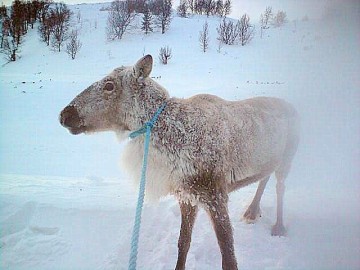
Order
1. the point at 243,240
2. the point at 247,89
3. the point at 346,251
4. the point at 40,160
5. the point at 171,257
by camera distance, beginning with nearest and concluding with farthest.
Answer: the point at 346,251
the point at 171,257
the point at 243,240
the point at 40,160
the point at 247,89

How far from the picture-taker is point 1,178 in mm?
3791

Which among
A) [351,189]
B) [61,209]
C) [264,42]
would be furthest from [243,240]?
[264,42]

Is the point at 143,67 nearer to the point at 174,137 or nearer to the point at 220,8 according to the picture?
the point at 174,137

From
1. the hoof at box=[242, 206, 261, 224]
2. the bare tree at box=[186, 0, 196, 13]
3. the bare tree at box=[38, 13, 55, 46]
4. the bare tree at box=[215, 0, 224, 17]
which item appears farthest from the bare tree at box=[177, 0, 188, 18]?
the hoof at box=[242, 206, 261, 224]

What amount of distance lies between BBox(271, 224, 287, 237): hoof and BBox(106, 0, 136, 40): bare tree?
2543 centimetres

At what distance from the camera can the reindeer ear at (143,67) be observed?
2.01m

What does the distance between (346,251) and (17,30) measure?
1198 cm

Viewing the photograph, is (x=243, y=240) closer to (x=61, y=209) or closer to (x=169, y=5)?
(x=61, y=209)

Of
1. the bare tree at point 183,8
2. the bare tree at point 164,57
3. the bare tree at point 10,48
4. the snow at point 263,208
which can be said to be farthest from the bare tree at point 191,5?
the snow at point 263,208

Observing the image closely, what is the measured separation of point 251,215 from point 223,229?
4.45 feet

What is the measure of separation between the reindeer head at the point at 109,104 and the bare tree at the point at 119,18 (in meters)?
25.6

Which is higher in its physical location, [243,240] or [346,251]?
[346,251]

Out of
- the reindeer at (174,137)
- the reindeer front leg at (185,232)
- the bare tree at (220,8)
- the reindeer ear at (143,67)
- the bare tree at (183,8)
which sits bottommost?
the reindeer front leg at (185,232)

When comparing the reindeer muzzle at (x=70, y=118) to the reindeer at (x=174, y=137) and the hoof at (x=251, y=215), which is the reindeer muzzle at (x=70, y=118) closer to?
the reindeer at (x=174, y=137)
